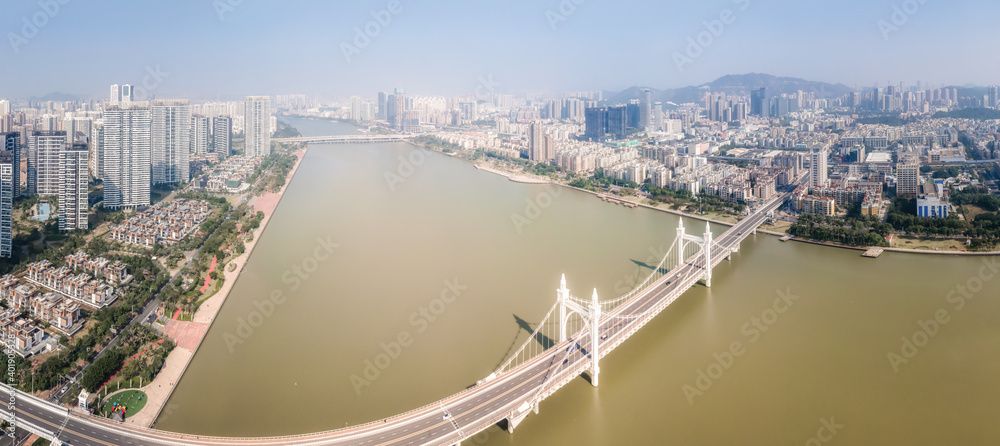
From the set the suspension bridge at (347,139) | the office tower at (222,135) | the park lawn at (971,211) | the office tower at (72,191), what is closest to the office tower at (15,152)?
the office tower at (72,191)

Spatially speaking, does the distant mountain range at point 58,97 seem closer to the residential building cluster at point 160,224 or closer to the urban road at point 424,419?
the residential building cluster at point 160,224

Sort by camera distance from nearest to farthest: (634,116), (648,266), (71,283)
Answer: (71,283) → (648,266) → (634,116)

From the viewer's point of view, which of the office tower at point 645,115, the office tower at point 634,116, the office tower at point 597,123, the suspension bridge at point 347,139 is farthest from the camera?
the office tower at point 645,115

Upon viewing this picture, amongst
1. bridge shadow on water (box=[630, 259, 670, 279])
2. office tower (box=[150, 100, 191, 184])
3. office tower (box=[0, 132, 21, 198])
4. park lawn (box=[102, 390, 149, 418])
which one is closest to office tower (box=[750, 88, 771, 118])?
bridge shadow on water (box=[630, 259, 670, 279])

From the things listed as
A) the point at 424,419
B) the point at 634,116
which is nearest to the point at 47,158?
the point at 424,419

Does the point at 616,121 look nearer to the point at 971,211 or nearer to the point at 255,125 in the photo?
the point at 255,125

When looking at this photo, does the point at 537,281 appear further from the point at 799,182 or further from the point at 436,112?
the point at 436,112

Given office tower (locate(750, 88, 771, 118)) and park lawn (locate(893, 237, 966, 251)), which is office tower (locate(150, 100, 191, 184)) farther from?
office tower (locate(750, 88, 771, 118))

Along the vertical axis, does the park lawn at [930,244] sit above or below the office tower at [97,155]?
below
